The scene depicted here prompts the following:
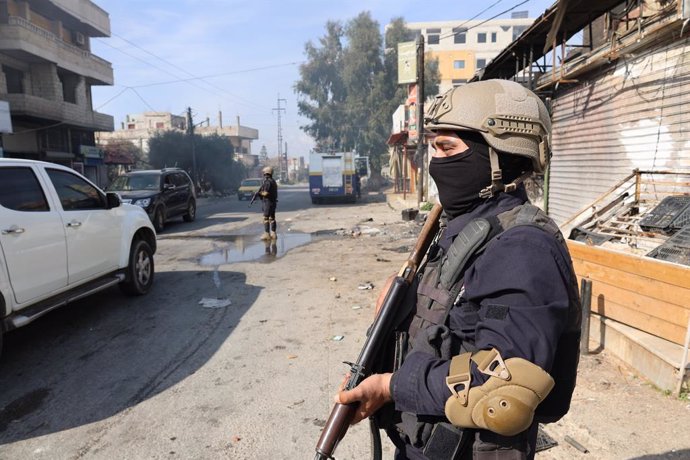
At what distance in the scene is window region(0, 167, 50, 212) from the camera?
3.94 meters

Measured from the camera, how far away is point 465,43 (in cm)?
7069

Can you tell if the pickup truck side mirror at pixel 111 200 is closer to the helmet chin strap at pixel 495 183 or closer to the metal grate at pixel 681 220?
the helmet chin strap at pixel 495 183

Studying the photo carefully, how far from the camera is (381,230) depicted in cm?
1259

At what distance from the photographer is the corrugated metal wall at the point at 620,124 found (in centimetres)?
709

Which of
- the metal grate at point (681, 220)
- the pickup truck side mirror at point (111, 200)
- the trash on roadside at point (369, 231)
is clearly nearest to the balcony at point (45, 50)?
the trash on roadside at point (369, 231)

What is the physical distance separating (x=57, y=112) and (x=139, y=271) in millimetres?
19612

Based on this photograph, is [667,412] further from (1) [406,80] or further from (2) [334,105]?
(2) [334,105]

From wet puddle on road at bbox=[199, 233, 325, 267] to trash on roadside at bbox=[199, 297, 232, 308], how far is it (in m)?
2.29

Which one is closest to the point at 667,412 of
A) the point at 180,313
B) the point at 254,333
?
the point at 254,333

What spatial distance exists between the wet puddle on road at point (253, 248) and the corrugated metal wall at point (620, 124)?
20.3ft

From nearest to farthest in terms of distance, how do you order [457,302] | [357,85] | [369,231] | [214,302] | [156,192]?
[457,302] < [214,302] < [369,231] < [156,192] < [357,85]

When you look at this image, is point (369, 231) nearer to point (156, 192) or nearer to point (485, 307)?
point (156, 192)

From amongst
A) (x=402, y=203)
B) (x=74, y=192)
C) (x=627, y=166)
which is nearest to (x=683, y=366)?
(x=74, y=192)

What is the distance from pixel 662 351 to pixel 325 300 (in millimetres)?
3701
